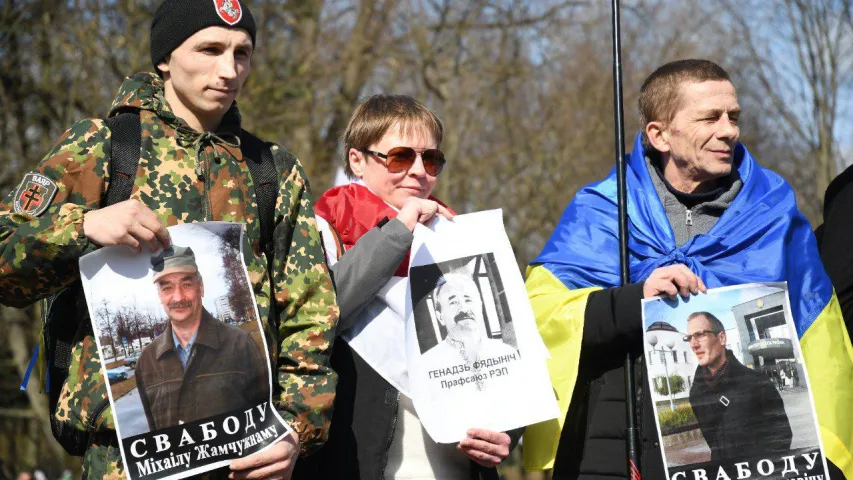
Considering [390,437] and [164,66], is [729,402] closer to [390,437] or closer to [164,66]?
[390,437]

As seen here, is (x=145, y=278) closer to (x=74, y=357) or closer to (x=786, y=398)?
(x=74, y=357)

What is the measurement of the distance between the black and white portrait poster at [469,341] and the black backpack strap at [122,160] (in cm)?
90

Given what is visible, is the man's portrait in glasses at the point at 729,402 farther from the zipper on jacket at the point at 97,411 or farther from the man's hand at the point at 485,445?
the zipper on jacket at the point at 97,411

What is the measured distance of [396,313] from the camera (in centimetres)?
353

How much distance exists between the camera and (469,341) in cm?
336

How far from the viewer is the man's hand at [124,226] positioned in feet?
8.83

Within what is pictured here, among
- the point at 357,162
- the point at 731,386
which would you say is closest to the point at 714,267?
the point at 731,386

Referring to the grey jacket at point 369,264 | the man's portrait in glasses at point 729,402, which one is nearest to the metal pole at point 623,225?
the man's portrait in glasses at point 729,402

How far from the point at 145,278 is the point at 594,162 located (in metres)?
16.8

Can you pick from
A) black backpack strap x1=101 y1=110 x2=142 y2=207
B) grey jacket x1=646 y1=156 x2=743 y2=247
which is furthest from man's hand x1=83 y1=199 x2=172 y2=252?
grey jacket x1=646 y1=156 x2=743 y2=247

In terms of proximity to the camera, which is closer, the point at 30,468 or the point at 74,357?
the point at 74,357

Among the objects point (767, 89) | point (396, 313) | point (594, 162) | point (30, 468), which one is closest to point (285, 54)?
point (594, 162)

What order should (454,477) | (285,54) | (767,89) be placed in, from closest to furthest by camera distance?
(454,477), (285,54), (767,89)

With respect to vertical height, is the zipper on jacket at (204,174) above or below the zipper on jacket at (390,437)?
above
